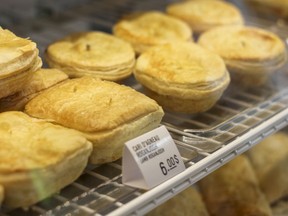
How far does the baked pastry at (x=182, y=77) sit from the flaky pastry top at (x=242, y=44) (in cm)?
12

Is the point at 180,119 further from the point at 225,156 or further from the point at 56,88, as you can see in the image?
the point at 56,88

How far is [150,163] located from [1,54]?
409 millimetres

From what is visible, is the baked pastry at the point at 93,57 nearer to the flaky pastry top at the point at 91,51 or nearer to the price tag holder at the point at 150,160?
the flaky pastry top at the point at 91,51

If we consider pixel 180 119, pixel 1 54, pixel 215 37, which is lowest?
pixel 180 119

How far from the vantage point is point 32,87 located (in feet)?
4.47

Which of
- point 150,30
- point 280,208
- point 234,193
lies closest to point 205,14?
point 150,30

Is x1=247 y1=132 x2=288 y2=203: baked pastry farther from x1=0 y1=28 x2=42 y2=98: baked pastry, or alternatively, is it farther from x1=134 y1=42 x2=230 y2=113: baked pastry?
x1=0 y1=28 x2=42 y2=98: baked pastry

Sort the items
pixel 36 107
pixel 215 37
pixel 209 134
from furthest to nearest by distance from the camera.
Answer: pixel 215 37 → pixel 209 134 → pixel 36 107

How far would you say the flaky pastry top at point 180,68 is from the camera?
4.89ft

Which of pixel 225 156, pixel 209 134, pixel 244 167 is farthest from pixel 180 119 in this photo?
pixel 244 167

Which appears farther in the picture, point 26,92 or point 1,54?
point 26,92

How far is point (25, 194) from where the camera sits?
42.5 inches

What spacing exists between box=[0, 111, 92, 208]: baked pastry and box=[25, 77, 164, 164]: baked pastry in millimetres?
44

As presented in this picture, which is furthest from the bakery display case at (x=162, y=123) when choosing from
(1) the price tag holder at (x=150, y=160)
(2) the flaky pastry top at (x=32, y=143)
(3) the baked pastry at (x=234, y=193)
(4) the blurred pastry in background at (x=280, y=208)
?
(4) the blurred pastry in background at (x=280, y=208)
